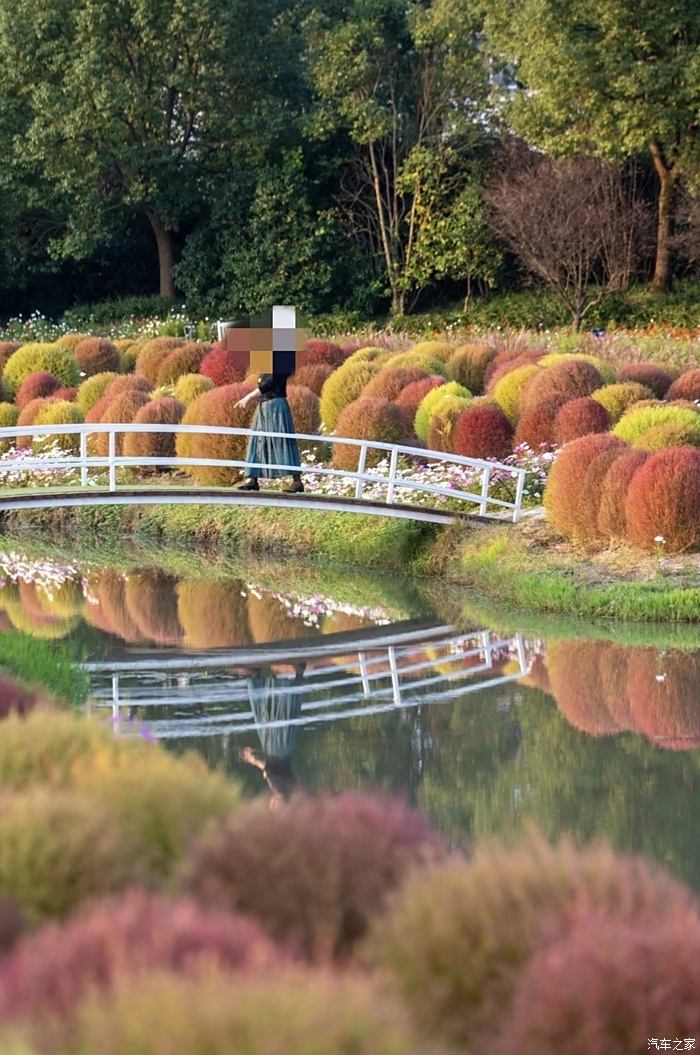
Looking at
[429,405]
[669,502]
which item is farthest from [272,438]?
[669,502]

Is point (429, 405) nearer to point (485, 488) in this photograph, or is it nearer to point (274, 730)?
point (485, 488)

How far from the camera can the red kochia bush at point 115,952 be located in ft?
11.3

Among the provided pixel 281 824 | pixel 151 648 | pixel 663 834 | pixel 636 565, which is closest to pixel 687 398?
pixel 636 565

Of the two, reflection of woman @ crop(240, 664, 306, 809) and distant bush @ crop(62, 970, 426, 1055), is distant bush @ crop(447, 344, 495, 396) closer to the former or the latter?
reflection of woman @ crop(240, 664, 306, 809)

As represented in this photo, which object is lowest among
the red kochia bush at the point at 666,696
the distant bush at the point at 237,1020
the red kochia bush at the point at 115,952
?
the red kochia bush at the point at 666,696

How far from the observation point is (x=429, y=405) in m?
18.4

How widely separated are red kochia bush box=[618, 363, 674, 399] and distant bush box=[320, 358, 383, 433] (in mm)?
3021

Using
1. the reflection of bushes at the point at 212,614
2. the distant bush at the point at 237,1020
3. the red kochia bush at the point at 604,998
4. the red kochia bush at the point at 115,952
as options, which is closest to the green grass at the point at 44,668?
the reflection of bushes at the point at 212,614

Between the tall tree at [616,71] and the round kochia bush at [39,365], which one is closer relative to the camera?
the round kochia bush at [39,365]

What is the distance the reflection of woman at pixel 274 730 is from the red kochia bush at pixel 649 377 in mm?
7396

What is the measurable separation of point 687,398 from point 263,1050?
15706 mm

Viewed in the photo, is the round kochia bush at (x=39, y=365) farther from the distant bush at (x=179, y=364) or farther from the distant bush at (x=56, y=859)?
the distant bush at (x=56, y=859)

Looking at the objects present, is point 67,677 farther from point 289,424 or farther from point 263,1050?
point 263,1050

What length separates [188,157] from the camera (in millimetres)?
36281
